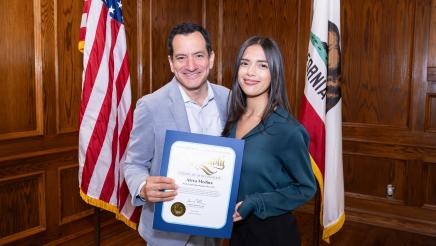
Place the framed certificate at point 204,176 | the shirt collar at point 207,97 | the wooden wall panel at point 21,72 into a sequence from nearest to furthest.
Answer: the framed certificate at point 204,176
the shirt collar at point 207,97
the wooden wall panel at point 21,72

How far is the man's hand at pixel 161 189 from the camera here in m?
1.33

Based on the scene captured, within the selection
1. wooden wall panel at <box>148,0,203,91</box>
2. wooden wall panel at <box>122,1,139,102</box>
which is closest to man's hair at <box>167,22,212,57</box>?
wooden wall panel at <box>122,1,139,102</box>

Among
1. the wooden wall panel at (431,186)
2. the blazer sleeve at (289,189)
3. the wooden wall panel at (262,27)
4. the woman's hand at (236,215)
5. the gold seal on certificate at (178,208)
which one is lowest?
the wooden wall panel at (431,186)

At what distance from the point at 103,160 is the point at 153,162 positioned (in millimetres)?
1007

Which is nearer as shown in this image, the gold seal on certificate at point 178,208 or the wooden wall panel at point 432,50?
the gold seal on certificate at point 178,208

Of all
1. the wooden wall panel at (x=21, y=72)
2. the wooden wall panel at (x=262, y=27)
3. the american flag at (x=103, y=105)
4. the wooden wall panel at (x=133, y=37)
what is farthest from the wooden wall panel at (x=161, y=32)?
the american flag at (x=103, y=105)

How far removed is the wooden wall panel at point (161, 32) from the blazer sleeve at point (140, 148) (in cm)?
231

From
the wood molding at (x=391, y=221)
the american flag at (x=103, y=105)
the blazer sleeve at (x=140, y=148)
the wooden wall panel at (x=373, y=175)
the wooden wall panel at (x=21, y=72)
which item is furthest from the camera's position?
the wooden wall panel at (x=373, y=175)

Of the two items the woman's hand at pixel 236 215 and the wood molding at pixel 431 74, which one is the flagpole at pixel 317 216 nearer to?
the woman's hand at pixel 236 215

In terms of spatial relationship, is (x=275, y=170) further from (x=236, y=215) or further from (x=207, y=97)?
(x=207, y=97)

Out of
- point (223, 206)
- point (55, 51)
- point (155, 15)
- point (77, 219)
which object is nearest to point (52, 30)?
point (55, 51)

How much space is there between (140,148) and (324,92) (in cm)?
134

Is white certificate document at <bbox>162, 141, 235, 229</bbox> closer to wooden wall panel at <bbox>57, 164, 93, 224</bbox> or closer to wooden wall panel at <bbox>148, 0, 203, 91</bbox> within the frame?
wooden wall panel at <bbox>57, 164, 93, 224</bbox>

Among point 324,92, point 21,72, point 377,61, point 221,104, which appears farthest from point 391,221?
point 21,72
